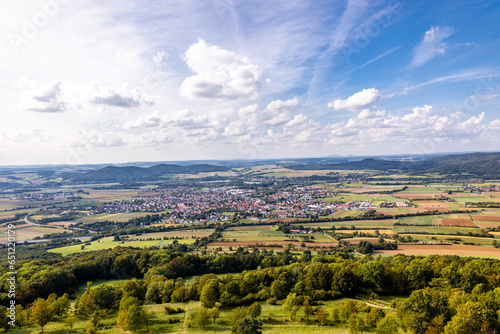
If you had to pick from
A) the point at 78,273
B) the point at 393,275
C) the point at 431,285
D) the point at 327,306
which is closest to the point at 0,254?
the point at 78,273

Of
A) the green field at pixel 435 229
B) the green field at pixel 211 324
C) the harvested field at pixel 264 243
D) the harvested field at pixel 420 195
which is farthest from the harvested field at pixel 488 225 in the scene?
the green field at pixel 211 324

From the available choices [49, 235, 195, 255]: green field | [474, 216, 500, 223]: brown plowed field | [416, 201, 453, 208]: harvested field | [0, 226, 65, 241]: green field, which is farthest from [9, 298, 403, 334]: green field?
[416, 201, 453, 208]: harvested field

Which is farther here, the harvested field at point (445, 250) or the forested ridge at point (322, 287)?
the harvested field at point (445, 250)

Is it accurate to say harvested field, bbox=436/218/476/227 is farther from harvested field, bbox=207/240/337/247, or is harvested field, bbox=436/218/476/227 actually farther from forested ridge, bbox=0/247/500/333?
forested ridge, bbox=0/247/500/333

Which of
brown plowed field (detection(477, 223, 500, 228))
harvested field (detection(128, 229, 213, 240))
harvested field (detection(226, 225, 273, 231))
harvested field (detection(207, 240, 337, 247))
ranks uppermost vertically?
brown plowed field (detection(477, 223, 500, 228))

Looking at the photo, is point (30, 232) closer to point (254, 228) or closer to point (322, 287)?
point (254, 228)

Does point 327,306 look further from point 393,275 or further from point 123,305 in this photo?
point 123,305

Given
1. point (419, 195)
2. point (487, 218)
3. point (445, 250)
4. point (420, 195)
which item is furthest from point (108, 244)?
point (420, 195)

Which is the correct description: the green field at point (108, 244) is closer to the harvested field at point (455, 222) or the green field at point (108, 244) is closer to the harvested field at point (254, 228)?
the harvested field at point (254, 228)

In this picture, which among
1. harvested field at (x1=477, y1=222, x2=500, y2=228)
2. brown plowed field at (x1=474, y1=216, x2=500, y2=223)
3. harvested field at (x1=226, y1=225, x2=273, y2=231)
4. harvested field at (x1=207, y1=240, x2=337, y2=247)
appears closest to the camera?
harvested field at (x1=207, y1=240, x2=337, y2=247)
